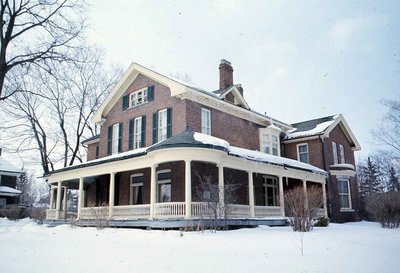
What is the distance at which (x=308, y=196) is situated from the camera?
14.2 metres

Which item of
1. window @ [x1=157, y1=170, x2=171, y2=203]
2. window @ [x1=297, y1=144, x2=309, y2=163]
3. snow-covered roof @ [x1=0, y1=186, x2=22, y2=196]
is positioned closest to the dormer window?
window @ [x1=297, y1=144, x2=309, y2=163]

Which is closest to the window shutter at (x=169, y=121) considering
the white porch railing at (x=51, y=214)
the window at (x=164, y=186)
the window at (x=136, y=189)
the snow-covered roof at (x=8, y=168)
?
the window at (x=164, y=186)

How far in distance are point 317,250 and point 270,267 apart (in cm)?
274

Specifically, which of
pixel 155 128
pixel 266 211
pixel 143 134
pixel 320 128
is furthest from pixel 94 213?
pixel 320 128

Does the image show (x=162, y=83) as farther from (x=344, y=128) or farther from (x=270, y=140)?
(x=344, y=128)

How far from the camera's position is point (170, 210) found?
49.0 ft

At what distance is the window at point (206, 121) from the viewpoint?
19984 millimetres

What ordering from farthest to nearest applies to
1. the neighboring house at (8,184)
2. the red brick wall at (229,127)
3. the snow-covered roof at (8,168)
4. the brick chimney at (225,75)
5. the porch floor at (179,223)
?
the snow-covered roof at (8,168) → the neighboring house at (8,184) → the brick chimney at (225,75) → the red brick wall at (229,127) → the porch floor at (179,223)

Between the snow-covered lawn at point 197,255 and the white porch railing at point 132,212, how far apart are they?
4628mm

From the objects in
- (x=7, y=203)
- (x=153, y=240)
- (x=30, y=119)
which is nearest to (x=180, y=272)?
(x=153, y=240)

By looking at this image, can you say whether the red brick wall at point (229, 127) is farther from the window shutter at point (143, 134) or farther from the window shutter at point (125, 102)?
the window shutter at point (125, 102)

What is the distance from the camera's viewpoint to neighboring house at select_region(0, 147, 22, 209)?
39.2 meters

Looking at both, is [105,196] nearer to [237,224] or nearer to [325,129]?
[237,224]

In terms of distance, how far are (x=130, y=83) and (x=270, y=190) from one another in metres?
11.3
